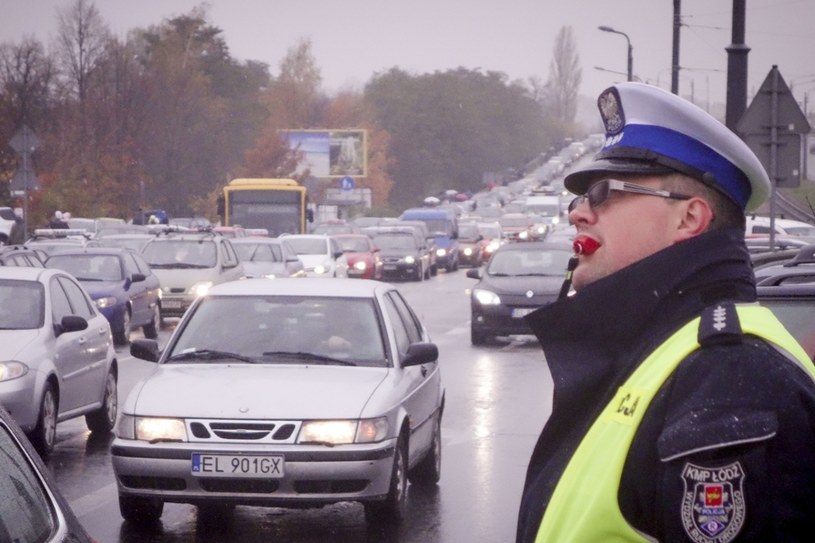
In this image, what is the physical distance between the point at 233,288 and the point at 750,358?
8.50 meters

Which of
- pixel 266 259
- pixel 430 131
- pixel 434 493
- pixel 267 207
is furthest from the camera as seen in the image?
pixel 430 131

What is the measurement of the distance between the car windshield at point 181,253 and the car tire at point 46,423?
17125 millimetres

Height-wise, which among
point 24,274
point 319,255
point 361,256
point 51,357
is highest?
point 24,274

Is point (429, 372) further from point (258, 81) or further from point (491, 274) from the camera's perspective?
point (258, 81)

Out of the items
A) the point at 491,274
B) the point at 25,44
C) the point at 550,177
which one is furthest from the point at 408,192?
the point at 491,274

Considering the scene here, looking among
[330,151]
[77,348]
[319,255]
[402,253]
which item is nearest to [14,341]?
[77,348]

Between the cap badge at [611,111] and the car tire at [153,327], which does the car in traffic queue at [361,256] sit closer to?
the car tire at [153,327]

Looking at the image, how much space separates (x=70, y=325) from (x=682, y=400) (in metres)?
10.8

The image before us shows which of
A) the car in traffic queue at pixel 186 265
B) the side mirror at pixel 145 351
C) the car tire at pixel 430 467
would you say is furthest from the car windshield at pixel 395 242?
the side mirror at pixel 145 351

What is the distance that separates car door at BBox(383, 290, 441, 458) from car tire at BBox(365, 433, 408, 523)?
0.83ft

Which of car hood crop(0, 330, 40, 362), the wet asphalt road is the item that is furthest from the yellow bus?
car hood crop(0, 330, 40, 362)

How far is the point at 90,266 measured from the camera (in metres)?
24.7

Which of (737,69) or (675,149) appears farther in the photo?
(737,69)

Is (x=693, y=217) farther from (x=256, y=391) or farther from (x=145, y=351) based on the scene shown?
(x=145, y=351)
